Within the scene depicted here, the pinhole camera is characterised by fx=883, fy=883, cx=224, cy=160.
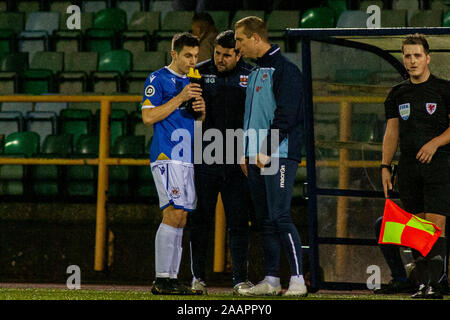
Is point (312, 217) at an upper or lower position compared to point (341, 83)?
lower

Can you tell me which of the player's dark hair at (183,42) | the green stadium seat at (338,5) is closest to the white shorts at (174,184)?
the player's dark hair at (183,42)

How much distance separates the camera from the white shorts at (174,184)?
16.1 ft

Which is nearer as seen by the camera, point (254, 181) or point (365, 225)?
point (254, 181)

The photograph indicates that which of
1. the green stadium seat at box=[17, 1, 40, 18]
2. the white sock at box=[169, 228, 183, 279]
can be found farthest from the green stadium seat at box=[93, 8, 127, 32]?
the white sock at box=[169, 228, 183, 279]

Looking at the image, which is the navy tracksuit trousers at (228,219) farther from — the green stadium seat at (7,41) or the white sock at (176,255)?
the green stadium seat at (7,41)

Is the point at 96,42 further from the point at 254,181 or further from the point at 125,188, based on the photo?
the point at 254,181

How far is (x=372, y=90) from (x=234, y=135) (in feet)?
3.37

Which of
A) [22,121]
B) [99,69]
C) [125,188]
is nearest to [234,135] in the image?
[125,188]

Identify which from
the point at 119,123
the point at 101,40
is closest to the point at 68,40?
the point at 101,40

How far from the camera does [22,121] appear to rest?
8.95m

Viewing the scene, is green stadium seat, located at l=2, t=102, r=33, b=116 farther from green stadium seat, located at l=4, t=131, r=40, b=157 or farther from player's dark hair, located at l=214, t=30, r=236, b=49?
player's dark hair, located at l=214, t=30, r=236, b=49
